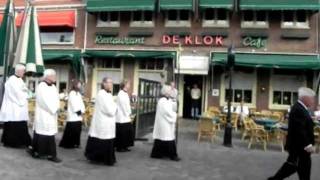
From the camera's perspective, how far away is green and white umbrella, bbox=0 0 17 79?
1534 cm

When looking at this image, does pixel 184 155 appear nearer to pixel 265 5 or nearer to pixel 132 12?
pixel 265 5

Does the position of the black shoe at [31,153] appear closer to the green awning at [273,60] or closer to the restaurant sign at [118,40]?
the green awning at [273,60]

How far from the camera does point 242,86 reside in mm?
25578

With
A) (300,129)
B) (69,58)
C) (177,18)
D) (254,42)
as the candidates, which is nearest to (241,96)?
(254,42)

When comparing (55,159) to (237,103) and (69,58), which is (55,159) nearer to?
(237,103)

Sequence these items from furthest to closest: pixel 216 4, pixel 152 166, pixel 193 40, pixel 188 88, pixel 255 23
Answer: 1. pixel 188 88
2. pixel 193 40
3. pixel 255 23
4. pixel 216 4
5. pixel 152 166

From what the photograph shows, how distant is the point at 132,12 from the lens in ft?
89.1

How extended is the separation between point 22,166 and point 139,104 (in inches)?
240

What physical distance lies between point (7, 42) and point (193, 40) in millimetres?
12256

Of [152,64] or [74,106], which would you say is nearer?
[74,106]

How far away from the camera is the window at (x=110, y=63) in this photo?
91.0ft

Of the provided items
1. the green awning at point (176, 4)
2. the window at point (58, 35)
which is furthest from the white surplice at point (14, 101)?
the window at point (58, 35)

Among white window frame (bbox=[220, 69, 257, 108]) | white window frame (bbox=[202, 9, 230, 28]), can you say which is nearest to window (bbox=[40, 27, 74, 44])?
white window frame (bbox=[202, 9, 230, 28])

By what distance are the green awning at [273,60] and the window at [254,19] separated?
1.39 meters
